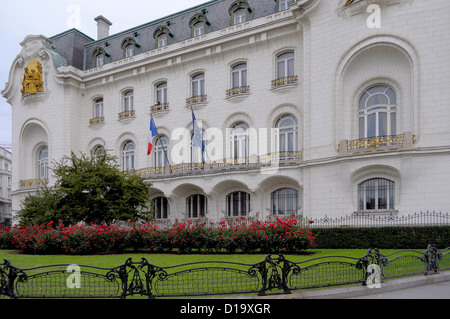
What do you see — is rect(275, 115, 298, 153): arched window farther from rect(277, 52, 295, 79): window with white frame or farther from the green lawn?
the green lawn

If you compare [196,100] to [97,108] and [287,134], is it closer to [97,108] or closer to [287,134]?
[287,134]

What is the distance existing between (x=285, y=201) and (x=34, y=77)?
21.1 metres

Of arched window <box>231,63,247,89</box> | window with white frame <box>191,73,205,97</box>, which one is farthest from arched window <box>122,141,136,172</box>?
arched window <box>231,63,247,89</box>

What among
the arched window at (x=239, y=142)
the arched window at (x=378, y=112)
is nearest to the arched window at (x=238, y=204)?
the arched window at (x=239, y=142)

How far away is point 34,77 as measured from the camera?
30594 mm

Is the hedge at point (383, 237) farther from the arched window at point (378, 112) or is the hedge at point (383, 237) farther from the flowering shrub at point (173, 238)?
the arched window at point (378, 112)

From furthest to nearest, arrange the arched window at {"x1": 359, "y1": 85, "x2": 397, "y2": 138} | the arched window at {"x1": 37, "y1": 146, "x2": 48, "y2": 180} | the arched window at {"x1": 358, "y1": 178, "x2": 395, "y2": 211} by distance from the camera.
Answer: the arched window at {"x1": 37, "y1": 146, "x2": 48, "y2": 180}
the arched window at {"x1": 359, "y1": 85, "x2": 397, "y2": 138}
the arched window at {"x1": 358, "y1": 178, "x2": 395, "y2": 211}

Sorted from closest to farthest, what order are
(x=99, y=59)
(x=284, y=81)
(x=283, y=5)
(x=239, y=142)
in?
1. (x=284, y=81)
2. (x=283, y=5)
3. (x=239, y=142)
4. (x=99, y=59)

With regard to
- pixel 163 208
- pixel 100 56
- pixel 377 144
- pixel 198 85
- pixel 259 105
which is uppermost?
pixel 100 56

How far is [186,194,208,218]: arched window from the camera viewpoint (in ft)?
84.9

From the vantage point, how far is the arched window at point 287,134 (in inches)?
906

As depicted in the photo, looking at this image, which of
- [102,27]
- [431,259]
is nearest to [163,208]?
[102,27]

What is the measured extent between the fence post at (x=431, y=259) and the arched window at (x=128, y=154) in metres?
22.3

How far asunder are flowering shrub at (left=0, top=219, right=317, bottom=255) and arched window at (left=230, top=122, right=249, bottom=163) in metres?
8.22
